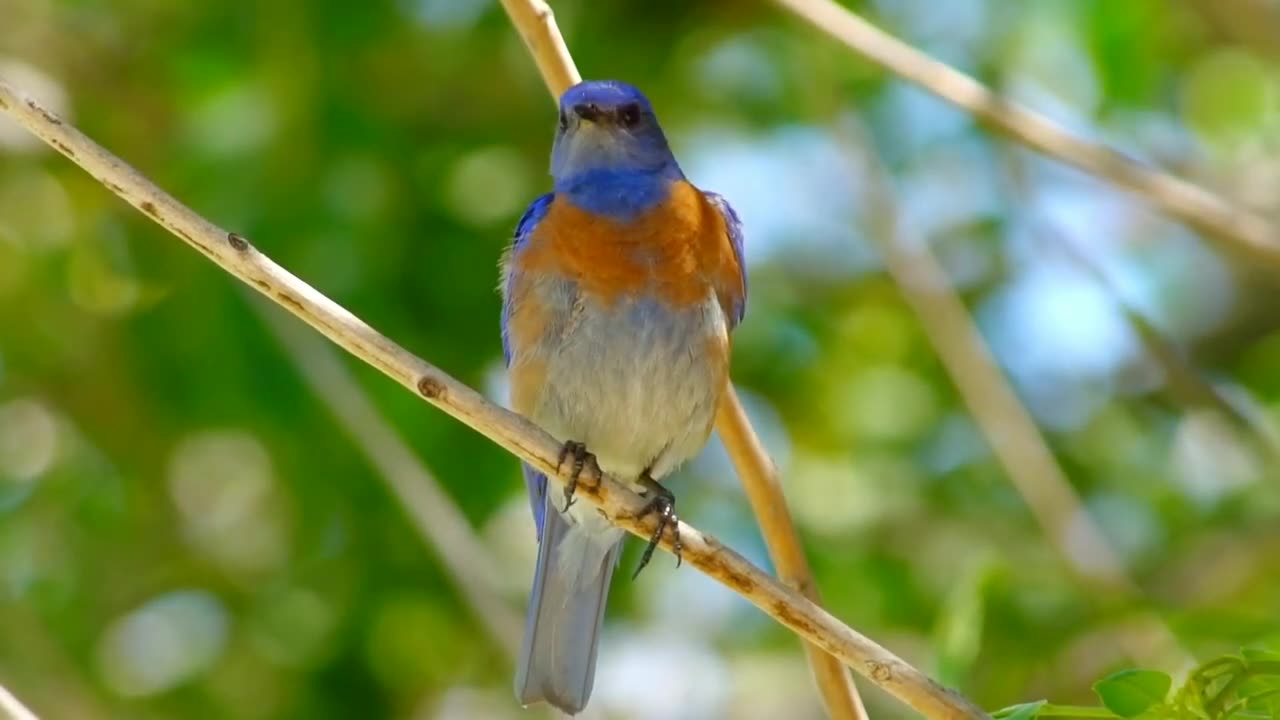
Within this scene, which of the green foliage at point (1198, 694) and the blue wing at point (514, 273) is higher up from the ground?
the blue wing at point (514, 273)

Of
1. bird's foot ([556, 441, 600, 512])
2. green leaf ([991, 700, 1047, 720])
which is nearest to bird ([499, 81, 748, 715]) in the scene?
bird's foot ([556, 441, 600, 512])

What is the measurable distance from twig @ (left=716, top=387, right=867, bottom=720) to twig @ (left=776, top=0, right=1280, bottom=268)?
115 cm

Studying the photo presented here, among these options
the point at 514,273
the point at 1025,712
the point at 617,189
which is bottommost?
the point at 1025,712

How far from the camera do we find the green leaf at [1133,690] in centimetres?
241

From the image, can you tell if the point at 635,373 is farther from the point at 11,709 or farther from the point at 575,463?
the point at 11,709

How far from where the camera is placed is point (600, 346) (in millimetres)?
4504

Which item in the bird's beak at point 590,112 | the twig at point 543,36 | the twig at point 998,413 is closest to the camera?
the twig at point 543,36

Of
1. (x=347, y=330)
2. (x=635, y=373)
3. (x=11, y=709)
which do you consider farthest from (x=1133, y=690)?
(x=635, y=373)

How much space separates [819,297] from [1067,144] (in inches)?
99.6

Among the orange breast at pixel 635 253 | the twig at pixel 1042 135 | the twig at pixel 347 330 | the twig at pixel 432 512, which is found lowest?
the twig at pixel 347 330

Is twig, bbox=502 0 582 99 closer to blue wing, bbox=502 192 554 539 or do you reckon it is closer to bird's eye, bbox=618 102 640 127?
blue wing, bbox=502 192 554 539

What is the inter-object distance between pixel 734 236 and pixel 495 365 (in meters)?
1.47

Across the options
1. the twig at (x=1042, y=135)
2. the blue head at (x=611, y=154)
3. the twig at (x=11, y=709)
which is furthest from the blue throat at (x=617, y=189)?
the twig at (x=11, y=709)

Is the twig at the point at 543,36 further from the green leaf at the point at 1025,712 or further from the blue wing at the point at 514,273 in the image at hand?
the green leaf at the point at 1025,712
